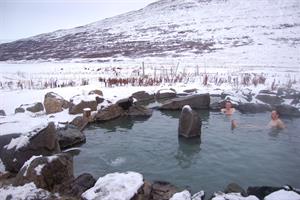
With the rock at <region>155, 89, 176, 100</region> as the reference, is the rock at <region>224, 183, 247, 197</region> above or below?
below

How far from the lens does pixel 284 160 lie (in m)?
8.41

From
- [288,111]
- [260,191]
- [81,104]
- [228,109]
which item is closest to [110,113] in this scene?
[81,104]

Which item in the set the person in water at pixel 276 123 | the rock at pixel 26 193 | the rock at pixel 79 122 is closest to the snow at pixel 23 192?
the rock at pixel 26 193

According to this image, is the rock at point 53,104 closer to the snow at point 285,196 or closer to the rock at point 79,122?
the rock at point 79,122

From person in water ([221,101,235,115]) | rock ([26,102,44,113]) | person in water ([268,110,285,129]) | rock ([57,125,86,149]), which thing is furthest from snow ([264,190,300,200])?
rock ([26,102,44,113])

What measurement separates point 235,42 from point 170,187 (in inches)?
2131

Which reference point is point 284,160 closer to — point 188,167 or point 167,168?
point 188,167

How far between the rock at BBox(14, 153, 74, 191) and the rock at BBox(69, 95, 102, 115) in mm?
5816

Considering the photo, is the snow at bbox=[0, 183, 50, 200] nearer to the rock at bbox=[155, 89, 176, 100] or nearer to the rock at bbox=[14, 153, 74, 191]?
the rock at bbox=[14, 153, 74, 191]

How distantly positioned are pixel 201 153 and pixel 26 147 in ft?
15.1

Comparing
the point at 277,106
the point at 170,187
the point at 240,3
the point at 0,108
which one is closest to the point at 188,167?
the point at 170,187

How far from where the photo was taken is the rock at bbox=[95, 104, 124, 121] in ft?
40.8

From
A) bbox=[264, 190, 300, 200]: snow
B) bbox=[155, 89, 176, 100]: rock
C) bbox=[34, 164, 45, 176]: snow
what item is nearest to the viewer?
bbox=[264, 190, 300, 200]: snow

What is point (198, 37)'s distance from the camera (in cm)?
6781
